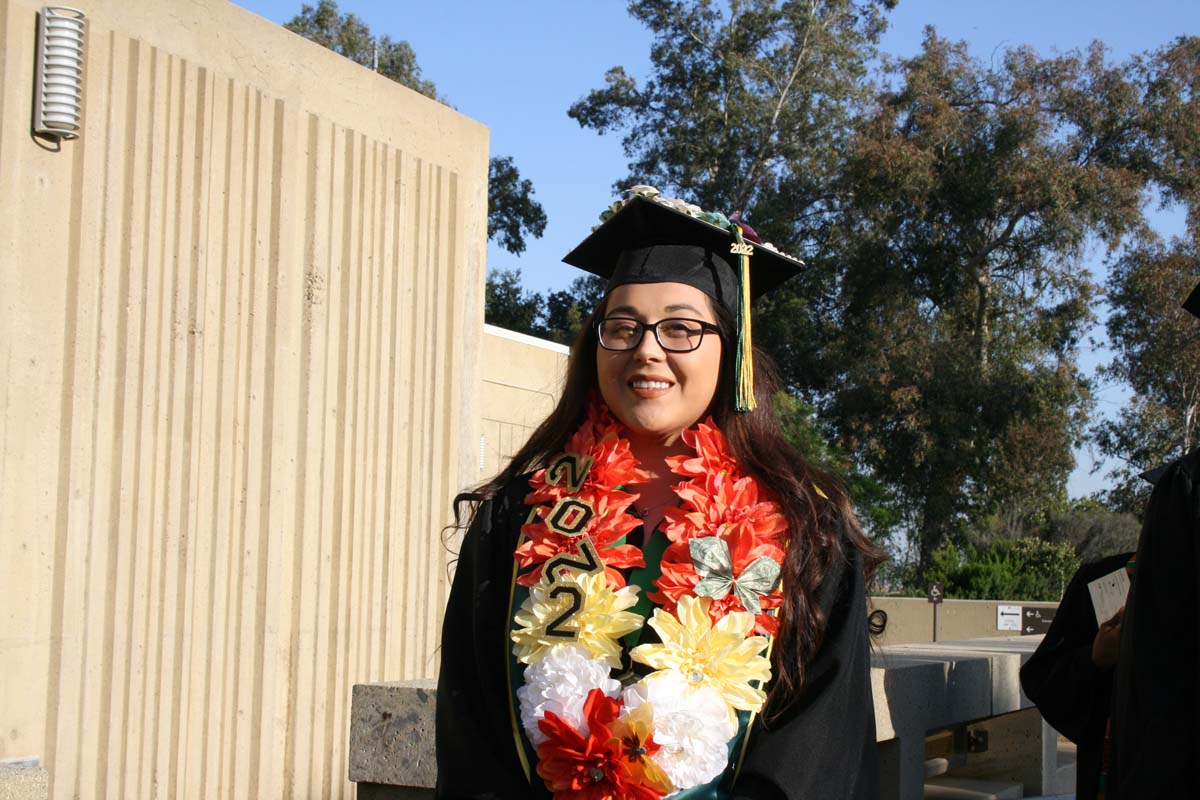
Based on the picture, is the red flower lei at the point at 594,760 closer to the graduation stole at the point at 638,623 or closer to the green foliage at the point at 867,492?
the graduation stole at the point at 638,623

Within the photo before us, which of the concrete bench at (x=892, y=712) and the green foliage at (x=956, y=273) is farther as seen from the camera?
the green foliage at (x=956, y=273)

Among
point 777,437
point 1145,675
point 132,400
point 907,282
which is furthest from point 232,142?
point 907,282

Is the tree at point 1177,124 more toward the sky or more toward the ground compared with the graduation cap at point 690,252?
more toward the sky

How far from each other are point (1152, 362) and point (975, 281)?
3.94 meters

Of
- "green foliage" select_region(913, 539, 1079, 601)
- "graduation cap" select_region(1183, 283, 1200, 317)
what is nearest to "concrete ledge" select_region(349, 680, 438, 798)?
"graduation cap" select_region(1183, 283, 1200, 317)

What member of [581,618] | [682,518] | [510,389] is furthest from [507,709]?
[510,389]

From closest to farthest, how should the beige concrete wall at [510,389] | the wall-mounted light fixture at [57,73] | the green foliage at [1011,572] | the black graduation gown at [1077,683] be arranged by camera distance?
the black graduation gown at [1077,683]
the wall-mounted light fixture at [57,73]
the beige concrete wall at [510,389]
the green foliage at [1011,572]

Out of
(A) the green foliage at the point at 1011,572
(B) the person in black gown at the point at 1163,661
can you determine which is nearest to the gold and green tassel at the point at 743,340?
(B) the person in black gown at the point at 1163,661

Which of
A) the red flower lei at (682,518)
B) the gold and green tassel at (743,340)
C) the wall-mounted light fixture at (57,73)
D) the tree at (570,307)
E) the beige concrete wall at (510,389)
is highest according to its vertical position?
the tree at (570,307)

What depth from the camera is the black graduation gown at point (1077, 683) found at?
12.0 feet

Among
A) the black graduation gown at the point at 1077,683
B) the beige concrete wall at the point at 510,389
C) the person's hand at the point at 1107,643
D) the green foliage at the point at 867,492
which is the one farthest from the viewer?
the green foliage at the point at 867,492

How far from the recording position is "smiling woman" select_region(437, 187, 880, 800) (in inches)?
97.5

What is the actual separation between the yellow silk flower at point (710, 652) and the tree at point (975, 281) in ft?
81.4

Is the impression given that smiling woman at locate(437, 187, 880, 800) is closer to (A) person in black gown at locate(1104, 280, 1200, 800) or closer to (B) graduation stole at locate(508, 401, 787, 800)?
(B) graduation stole at locate(508, 401, 787, 800)
